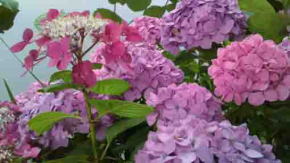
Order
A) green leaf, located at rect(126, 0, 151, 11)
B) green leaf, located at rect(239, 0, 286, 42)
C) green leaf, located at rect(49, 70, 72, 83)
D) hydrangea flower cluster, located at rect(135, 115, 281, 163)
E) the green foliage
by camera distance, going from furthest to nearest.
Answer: green leaf, located at rect(126, 0, 151, 11), the green foliage, green leaf, located at rect(239, 0, 286, 42), green leaf, located at rect(49, 70, 72, 83), hydrangea flower cluster, located at rect(135, 115, 281, 163)

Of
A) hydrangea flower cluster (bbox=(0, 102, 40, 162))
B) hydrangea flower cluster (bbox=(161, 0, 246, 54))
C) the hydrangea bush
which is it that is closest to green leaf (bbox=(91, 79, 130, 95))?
the hydrangea bush

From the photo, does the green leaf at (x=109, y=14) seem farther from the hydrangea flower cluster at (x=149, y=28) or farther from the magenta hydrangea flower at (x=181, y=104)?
the magenta hydrangea flower at (x=181, y=104)

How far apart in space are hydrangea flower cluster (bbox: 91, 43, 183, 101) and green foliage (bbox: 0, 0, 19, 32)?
251 millimetres

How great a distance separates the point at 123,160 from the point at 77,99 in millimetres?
109

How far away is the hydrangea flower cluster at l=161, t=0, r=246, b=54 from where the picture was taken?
38.3 inches

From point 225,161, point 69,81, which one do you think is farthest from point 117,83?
point 225,161

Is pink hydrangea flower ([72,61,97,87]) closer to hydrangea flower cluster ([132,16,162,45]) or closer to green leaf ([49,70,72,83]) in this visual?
green leaf ([49,70,72,83])

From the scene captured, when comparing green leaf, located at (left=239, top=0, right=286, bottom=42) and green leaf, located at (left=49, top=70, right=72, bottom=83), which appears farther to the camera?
green leaf, located at (left=239, top=0, right=286, bottom=42)

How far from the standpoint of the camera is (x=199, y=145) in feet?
2.21

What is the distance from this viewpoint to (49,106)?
848mm

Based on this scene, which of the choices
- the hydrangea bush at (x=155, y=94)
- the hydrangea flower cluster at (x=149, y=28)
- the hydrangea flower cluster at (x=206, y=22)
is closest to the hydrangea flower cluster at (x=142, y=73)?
the hydrangea bush at (x=155, y=94)

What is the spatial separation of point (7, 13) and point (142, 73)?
0.34 metres

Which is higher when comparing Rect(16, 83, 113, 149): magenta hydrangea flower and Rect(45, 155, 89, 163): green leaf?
Rect(16, 83, 113, 149): magenta hydrangea flower

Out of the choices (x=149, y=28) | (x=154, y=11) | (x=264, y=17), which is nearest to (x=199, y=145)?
(x=264, y=17)
